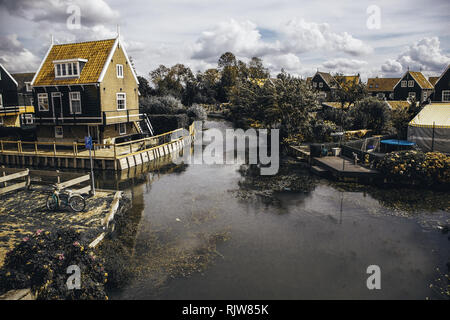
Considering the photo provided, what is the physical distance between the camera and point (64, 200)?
50.7ft

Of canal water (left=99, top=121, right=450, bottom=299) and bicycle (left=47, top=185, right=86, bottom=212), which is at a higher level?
bicycle (left=47, top=185, right=86, bottom=212)

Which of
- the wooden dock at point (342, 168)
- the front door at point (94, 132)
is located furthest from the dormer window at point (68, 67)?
the wooden dock at point (342, 168)

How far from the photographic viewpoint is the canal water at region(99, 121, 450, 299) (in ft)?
32.7

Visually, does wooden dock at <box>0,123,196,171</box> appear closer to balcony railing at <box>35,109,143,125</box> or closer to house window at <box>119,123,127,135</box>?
balcony railing at <box>35,109,143,125</box>

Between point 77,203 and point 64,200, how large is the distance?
603 millimetres

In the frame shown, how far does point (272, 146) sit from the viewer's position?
1480 inches

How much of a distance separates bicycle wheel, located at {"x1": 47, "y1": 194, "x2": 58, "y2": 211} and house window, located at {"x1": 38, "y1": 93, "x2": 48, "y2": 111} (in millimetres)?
21485

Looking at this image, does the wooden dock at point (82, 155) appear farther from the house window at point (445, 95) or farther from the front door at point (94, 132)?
the house window at point (445, 95)

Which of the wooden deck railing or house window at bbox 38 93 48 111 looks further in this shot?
house window at bbox 38 93 48 111

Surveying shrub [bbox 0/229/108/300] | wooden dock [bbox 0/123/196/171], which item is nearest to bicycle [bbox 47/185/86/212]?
shrub [bbox 0/229/108/300]

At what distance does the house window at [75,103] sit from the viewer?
31828 mm

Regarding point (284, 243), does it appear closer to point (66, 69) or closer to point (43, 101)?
point (66, 69)

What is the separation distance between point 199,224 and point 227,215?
71.7 inches
